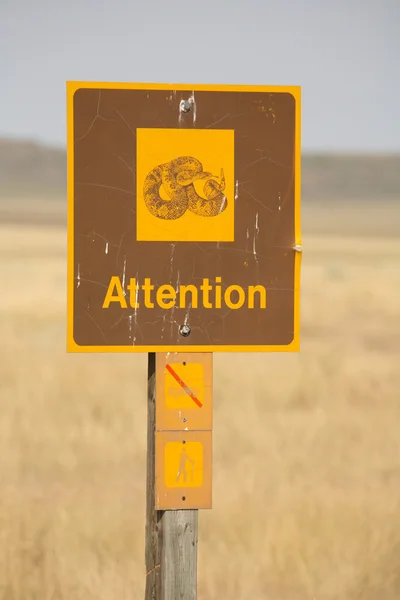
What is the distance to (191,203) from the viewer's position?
152 inches

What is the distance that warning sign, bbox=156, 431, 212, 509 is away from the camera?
3910mm

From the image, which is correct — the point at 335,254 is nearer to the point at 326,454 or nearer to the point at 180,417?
the point at 326,454

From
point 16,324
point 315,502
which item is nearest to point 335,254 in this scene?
point 16,324

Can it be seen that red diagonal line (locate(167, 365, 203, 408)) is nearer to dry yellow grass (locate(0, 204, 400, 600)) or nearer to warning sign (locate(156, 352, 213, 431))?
warning sign (locate(156, 352, 213, 431))

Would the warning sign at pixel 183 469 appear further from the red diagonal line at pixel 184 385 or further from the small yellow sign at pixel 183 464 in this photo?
the red diagonal line at pixel 184 385

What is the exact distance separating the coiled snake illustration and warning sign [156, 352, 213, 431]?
0.49 m

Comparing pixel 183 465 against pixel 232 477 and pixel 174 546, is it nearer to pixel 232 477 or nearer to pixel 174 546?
pixel 174 546

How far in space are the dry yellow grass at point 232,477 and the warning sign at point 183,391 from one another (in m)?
1.62

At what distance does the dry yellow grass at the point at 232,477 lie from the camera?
18.0 feet

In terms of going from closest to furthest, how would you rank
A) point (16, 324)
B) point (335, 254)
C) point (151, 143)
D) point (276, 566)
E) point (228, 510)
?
point (151, 143)
point (276, 566)
point (228, 510)
point (16, 324)
point (335, 254)

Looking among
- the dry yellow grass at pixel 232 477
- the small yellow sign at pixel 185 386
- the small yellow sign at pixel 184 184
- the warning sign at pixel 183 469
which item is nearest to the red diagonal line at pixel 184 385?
the small yellow sign at pixel 185 386

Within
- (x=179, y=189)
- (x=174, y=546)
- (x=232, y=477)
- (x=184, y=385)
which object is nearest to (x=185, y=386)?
(x=184, y=385)

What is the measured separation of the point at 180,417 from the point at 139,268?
1.75ft

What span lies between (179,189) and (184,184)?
1.0 inches
